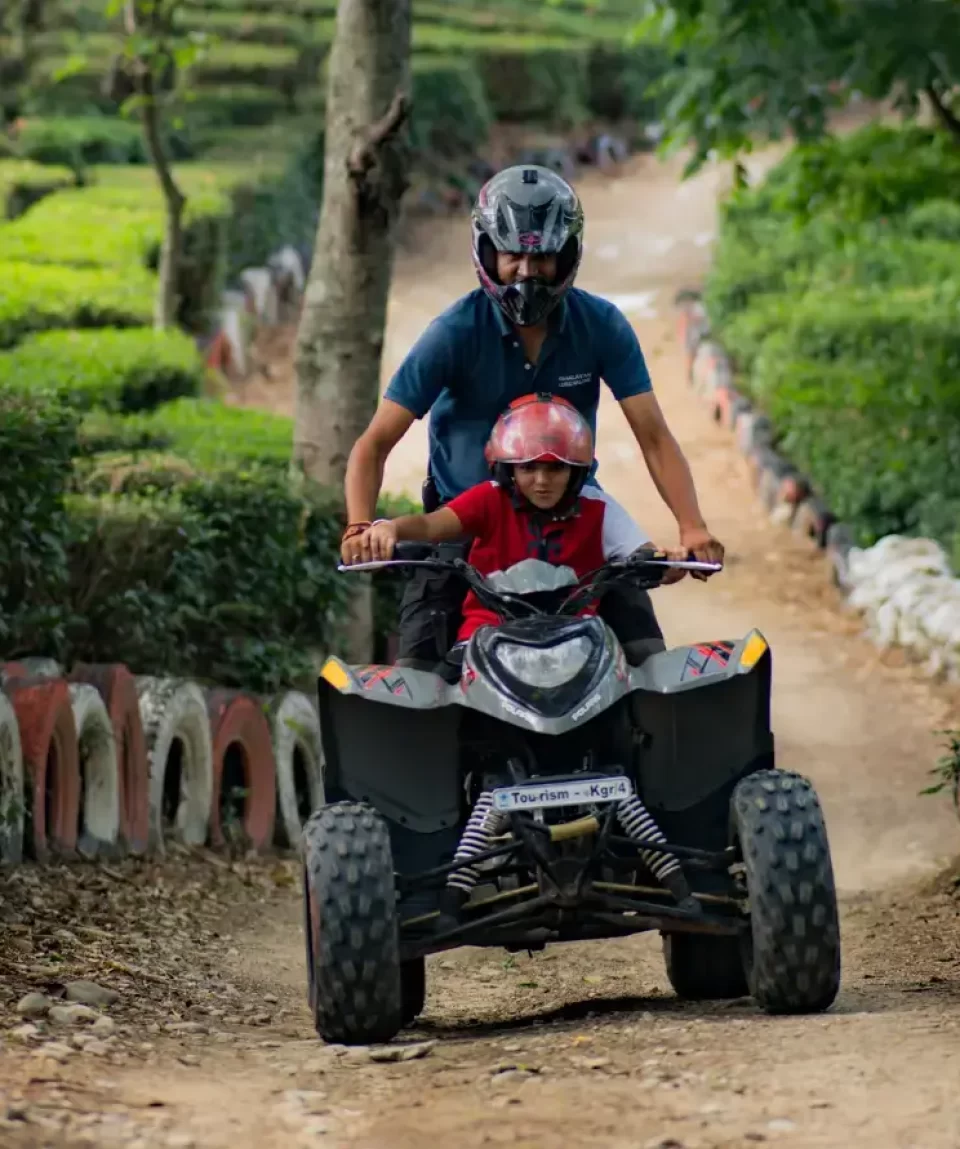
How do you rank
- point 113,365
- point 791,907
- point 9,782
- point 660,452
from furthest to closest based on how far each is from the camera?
1. point 113,365
2. point 9,782
3. point 660,452
4. point 791,907

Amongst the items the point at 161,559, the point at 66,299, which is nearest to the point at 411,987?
the point at 161,559

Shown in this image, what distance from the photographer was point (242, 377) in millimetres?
21484

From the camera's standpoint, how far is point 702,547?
6141 mm

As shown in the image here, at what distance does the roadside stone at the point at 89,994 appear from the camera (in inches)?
241

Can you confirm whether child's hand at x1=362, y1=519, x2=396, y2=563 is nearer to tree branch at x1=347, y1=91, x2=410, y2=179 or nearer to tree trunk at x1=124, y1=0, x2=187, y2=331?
tree branch at x1=347, y1=91, x2=410, y2=179

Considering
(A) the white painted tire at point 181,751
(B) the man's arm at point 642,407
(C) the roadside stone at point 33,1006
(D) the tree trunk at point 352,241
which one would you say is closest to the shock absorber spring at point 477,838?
(C) the roadside stone at point 33,1006

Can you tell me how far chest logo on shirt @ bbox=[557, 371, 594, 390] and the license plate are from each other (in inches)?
50.2

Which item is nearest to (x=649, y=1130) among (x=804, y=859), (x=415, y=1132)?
(x=415, y=1132)

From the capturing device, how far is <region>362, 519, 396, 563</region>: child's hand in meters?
5.95

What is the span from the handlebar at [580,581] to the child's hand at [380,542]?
0.02 metres

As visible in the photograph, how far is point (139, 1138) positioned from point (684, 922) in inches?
67.2

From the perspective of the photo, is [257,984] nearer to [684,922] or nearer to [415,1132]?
[684,922]

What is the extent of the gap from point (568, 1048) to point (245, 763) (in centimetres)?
469

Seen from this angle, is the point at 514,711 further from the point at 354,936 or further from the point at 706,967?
the point at 706,967
